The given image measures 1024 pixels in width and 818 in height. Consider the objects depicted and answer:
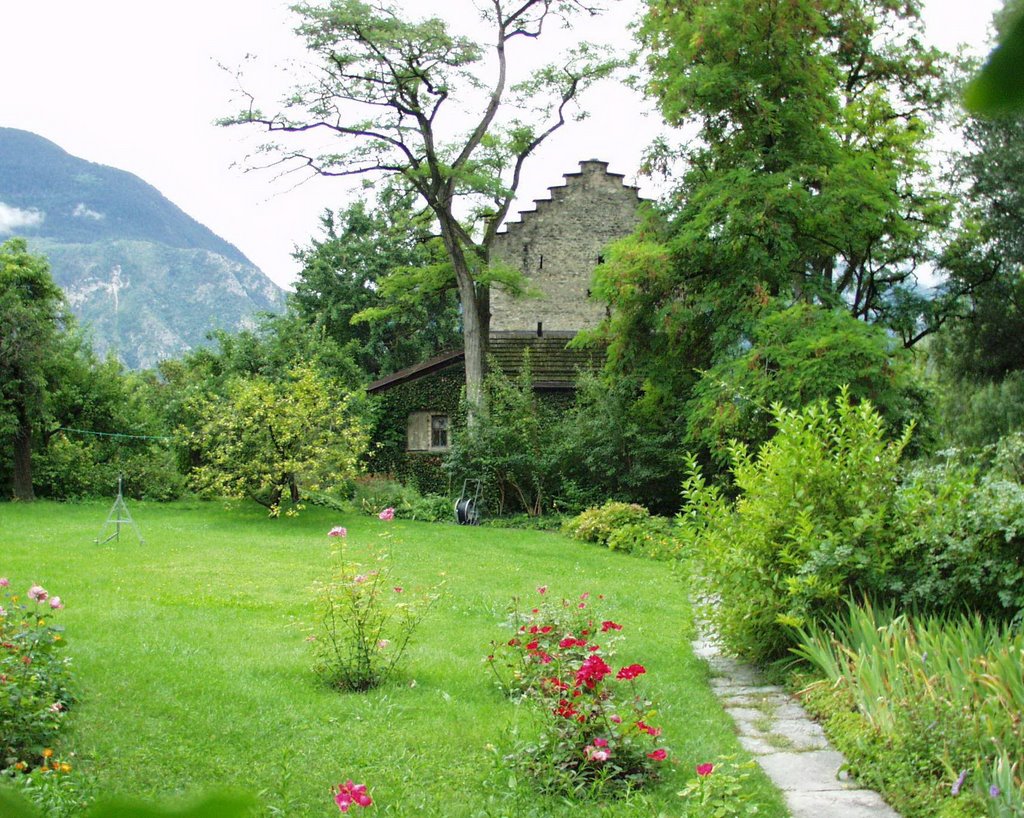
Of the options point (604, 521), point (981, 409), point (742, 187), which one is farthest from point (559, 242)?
point (604, 521)

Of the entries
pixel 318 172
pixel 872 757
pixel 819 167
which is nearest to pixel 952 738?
pixel 872 757

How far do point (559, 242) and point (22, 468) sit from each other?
1495 cm

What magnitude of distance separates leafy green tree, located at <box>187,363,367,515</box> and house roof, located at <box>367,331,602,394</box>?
612 centimetres

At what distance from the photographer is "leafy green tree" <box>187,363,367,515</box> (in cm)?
1781

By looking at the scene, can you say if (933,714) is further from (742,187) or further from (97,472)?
(97,472)

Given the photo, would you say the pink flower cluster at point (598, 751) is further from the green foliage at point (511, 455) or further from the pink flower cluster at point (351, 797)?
the green foliage at point (511, 455)

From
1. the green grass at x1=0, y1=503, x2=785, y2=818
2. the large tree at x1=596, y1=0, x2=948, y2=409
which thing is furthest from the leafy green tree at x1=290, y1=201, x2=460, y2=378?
the green grass at x1=0, y1=503, x2=785, y2=818

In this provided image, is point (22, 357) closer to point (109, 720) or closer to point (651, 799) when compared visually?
point (109, 720)

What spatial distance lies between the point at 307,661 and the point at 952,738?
4506 mm

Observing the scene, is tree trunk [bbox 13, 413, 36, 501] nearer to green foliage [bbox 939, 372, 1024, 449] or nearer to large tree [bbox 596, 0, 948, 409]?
large tree [bbox 596, 0, 948, 409]

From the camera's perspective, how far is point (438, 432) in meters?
24.9

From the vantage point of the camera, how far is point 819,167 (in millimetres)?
16344

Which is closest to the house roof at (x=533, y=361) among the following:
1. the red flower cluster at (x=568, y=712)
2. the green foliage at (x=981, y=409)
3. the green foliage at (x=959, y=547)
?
the green foliage at (x=981, y=409)

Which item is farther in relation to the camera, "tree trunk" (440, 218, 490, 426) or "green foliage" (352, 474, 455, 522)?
"tree trunk" (440, 218, 490, 426)
